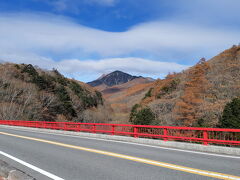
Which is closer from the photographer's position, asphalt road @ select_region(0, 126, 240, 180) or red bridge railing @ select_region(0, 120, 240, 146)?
asphalt road @ select_region(0, 126, 240, 180)

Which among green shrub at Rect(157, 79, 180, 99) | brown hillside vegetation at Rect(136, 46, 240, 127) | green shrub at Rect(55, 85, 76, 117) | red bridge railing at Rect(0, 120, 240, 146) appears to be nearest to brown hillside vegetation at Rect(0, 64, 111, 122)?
green shrub at Rect(55, 85, 76, 117)

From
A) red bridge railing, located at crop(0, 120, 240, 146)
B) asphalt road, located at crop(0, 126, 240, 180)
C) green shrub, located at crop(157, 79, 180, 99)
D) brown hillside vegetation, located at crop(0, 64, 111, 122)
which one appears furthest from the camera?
green shrub, located at crop(157, 79, 180, 99)

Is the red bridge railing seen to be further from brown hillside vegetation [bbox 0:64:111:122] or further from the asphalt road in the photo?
brown hillside vegetation [bbox 0:64:111:122]

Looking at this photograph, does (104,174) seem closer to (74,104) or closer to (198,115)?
(198,115)

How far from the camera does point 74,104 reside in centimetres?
8475

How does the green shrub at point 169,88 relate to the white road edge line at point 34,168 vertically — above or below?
above

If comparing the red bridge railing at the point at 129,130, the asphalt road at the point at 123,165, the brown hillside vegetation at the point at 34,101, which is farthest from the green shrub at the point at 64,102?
the asphalt road at the point at 123,165

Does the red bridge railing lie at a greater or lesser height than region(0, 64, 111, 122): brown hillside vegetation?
lesser

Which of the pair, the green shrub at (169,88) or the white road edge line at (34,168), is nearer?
the white road edge line at (34,168)

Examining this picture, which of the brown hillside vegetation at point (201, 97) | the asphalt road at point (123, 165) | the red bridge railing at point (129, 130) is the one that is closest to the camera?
the asphalt road at point (123, 165)

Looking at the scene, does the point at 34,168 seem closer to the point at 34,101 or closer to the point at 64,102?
the point at 34,101

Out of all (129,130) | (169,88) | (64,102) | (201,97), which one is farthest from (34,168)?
(64,102)

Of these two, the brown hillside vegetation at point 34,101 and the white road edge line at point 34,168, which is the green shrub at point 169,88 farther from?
the white road edge line at point 34,168

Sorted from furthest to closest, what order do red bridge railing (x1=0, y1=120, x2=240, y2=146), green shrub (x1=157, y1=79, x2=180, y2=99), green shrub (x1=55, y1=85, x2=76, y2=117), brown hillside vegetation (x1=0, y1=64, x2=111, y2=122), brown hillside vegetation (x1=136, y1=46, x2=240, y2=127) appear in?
1. green shrub (x1=55, y1=85, x2=76, y2=117)
2. green shrub (x1=157, y1=79, x2=180, y2=99)
3. brown hillside vegetation (x1=0, y1=64, x2=111, y2=122)
4. brown hillside vegetation (x1=136, y1=46, x2=240, y2=127)
5. red bridge railing (x1=0, y1=120, x2=240, y2=146)
